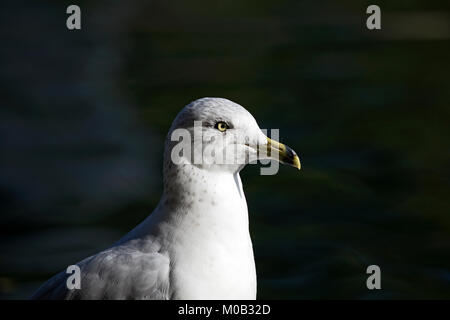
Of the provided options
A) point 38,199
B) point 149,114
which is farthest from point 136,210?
point 149,114

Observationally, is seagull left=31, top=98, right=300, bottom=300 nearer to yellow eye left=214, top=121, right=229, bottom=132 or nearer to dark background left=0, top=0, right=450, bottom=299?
yellow eye left=214, top=121, right=229, bottom=132

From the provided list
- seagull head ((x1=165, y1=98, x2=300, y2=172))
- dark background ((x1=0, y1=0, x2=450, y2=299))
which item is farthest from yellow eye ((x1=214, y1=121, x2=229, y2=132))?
dark background ((x1=0, y1=0, x2=450, y2=299))

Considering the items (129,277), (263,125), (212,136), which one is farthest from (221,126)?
(263,125)

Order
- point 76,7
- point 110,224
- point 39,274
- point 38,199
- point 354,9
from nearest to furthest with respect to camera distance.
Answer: point 39,274 → point 110,224 → point 38,199 → point 76,7 → point 354,9

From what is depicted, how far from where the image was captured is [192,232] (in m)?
3.50

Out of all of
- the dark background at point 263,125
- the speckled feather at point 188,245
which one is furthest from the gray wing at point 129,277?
the dark background at point 263,125

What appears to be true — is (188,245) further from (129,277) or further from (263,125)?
(263,125)

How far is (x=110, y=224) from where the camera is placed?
19.9 feet

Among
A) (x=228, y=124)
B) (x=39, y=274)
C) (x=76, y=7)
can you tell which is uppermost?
(x=76, y=7)

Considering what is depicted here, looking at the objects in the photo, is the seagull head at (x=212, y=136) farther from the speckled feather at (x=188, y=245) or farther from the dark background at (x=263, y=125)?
the dark background at (x=263, y=125)

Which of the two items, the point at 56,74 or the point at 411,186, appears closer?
the point at 411,186

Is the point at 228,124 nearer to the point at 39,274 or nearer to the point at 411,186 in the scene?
the point at 39,274

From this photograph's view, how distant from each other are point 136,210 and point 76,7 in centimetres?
376

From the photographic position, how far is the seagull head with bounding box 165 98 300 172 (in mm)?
3465
